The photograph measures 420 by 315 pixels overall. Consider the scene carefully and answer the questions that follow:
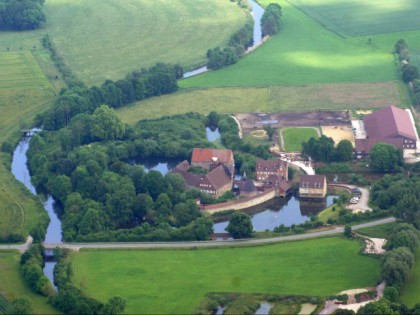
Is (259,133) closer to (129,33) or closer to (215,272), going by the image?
(215,272)

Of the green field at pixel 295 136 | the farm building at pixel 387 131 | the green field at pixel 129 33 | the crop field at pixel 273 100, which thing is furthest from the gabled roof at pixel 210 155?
the green field at pixel 129 33

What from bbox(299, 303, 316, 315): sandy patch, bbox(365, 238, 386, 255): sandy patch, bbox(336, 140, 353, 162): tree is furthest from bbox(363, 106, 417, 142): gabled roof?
bbox(299, 303, 316, 315): sandy patch

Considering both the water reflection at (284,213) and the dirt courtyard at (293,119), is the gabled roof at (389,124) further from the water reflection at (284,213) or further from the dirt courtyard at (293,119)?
the water reflection at (284,213)

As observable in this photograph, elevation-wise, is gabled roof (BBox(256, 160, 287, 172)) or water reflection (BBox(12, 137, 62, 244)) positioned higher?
gabled roof (BBox(256, 160, 287, 172))

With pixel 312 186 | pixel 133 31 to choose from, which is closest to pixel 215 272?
pixel 312 186


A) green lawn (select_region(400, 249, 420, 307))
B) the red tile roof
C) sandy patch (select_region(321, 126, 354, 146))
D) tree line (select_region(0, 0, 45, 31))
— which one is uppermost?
tree line (select_region(0, 0, 45, 31))

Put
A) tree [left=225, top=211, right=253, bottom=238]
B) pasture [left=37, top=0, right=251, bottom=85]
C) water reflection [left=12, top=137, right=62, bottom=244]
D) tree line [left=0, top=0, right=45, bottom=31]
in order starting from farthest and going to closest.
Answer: tree line [left=0, top=0, right=45, bottom=31] < pasture [left=37, top=0, right=251, bottom=85] < water reflection [left=12, top=137, right=62, bottom=244] < tree [left=225, top=211, right=253, bottom=238]

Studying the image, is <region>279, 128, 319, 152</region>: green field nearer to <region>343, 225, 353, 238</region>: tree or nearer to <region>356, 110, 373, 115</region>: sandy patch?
<region>356, 110, 373, 115</region>: sandy patch
